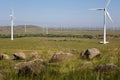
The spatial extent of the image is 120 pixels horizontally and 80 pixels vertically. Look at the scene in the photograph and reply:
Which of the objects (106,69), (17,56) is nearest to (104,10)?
(17,56)

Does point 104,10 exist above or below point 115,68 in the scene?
above

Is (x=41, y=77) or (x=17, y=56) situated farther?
(x=17, y=56)

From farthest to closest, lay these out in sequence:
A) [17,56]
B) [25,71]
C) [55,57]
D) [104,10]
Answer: [104,10] < [17,56] < [55,57] < [25,71]

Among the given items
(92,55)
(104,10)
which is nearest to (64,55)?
(92,55)

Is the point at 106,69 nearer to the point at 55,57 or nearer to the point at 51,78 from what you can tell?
the point at 51,78

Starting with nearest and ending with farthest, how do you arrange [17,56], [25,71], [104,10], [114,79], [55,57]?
[114,79] → [25,71] → [55,57] → [17,56] → [104,10]

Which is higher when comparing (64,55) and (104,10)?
(104,10)

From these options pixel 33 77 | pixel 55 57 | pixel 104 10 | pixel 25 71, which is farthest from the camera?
pixel 104 10

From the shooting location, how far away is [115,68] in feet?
29.5

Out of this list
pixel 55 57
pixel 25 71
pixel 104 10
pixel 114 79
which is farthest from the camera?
pixel 104 10

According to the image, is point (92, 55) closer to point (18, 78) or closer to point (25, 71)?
point (25, 71)

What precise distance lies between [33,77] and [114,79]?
1.93 m

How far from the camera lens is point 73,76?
7316mm

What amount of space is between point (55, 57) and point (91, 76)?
32.5ft
